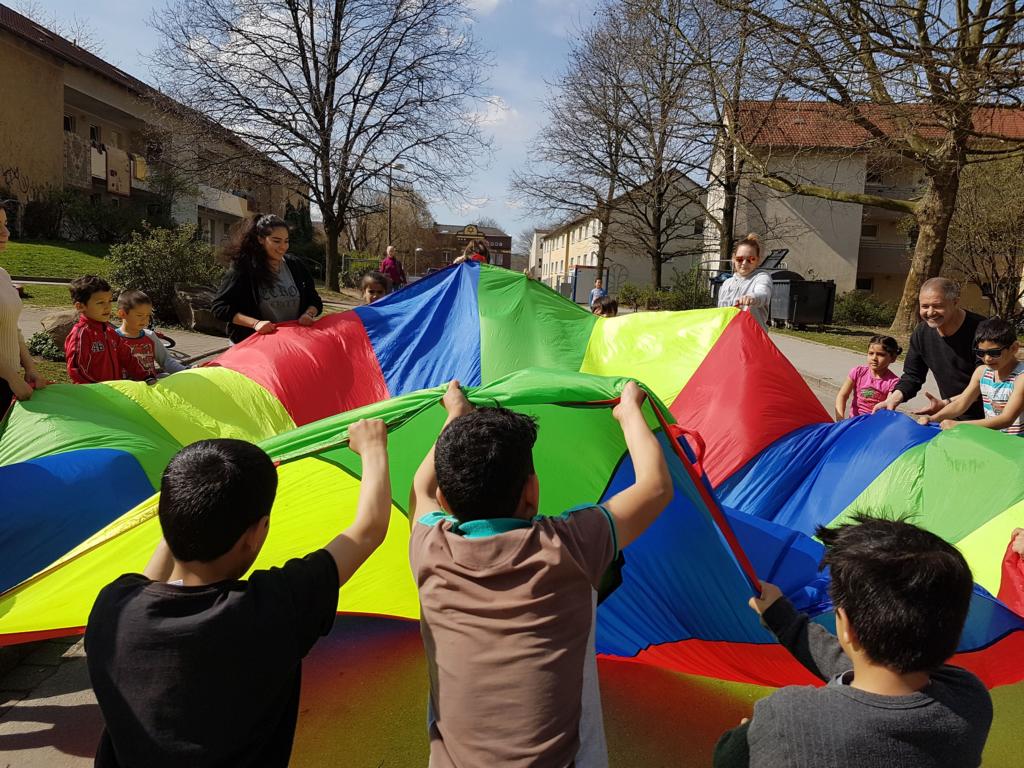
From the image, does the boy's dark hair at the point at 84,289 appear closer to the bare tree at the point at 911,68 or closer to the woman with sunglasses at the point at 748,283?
the woman with sunglasses at the point at 748,283

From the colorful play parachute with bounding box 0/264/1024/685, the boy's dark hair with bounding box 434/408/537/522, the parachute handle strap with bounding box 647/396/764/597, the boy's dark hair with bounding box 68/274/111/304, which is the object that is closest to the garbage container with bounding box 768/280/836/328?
the colorful play parachute with bounding box 0/264/1024/685

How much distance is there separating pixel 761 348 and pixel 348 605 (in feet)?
8.52

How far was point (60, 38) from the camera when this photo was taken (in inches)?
1016

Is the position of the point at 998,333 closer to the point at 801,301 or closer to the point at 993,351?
the point at 993,351

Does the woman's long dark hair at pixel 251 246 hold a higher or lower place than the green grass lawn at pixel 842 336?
higher

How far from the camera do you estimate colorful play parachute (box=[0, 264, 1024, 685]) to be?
89.3 inches

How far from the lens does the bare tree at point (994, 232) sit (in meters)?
16.7

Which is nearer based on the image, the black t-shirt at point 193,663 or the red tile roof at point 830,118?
the black t-shirt at point 193,663

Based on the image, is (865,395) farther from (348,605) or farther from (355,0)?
(355,0)

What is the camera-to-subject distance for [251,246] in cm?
412

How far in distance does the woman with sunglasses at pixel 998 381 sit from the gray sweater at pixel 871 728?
2557 mm

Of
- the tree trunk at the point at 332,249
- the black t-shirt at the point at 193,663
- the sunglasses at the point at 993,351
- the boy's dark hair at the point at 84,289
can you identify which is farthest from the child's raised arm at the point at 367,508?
the tree trunk at the point at 332,249

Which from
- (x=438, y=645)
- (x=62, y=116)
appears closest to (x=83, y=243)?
(x=62, y=116)

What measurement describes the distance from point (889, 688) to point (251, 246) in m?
3.80
